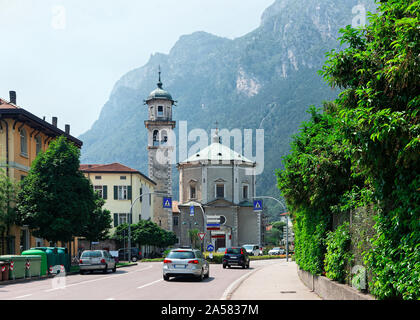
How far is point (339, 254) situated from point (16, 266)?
18251 mm

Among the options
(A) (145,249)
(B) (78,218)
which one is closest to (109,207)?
(A) (145,249)

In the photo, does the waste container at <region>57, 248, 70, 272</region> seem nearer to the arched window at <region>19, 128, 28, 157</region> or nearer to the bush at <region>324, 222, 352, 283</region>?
the arched window at <region>19, 128, 28, 157</region>

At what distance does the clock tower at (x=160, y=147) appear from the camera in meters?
85.2

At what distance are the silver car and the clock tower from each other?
199 feet

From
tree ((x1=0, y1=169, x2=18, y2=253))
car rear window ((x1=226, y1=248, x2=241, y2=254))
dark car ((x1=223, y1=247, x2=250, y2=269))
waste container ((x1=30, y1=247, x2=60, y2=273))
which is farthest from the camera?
car rear window ((x1=226, y1=248, x2=241, y2=254))

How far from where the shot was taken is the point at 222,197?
279 ft

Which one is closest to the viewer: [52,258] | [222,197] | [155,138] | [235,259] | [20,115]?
[52,258]

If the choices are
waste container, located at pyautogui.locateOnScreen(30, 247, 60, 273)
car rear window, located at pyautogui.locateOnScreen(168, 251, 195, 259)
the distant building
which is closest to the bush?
car rear window, located at pyautogui.locateOnScreen(168, 251, 195, 259)

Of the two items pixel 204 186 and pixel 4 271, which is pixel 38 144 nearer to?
pixel 4 271

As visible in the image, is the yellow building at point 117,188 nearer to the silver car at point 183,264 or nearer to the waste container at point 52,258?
the waste container at point 52,258

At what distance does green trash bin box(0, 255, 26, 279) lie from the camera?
25.1 metres

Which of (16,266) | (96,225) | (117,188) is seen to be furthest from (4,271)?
(117,188)

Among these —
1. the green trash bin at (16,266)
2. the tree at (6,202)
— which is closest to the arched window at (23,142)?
Result: the tree at (6,202)

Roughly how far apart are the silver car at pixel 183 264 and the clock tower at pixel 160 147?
60.7 metres
